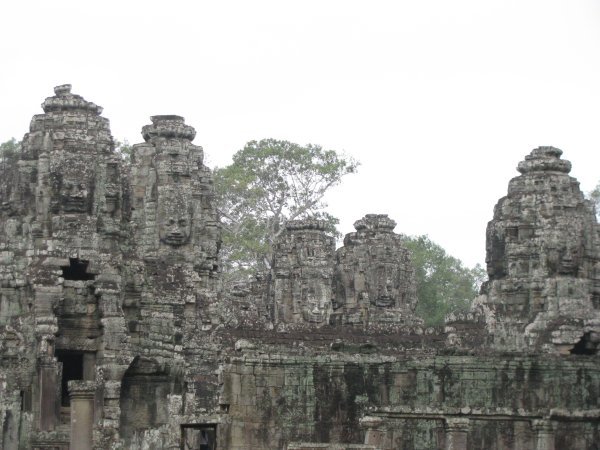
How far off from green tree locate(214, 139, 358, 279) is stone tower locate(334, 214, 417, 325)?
1337 cm

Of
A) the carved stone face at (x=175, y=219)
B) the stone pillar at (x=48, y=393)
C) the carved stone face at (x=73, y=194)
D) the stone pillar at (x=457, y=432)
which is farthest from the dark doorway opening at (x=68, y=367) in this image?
the stone pillar at (x=457, y=432)

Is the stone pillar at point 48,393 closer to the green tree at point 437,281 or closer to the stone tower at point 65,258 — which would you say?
the stone tower at point 65,258

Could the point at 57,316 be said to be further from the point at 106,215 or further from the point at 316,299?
the point at 316,299

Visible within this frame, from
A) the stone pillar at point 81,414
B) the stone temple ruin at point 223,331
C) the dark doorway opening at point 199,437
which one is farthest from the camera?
the stone pillar at point 81,414

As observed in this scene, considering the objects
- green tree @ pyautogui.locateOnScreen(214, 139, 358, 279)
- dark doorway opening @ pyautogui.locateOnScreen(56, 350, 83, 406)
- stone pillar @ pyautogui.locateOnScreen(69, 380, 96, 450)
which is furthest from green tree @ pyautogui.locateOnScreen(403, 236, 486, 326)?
stone pillar @ pyautogui.locateOnScreen(69, 380, 96, 450)

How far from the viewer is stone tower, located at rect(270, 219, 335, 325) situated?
42.3 m

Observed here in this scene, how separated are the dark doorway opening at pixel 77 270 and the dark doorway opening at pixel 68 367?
143cm

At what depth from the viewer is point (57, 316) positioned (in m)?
34.4

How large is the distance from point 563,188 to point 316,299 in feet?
23.8

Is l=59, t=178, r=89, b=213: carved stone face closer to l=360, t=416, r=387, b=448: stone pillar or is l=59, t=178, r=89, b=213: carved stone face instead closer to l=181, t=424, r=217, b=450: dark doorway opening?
l=181, t=424, r=217, b=450: dark doorway opening

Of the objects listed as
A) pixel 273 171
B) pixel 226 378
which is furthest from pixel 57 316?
pixel 273 171

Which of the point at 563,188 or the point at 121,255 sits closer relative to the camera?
the point at 121,255

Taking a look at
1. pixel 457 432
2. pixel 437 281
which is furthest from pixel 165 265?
pixel 437 281

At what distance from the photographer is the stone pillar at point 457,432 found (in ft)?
95.7
